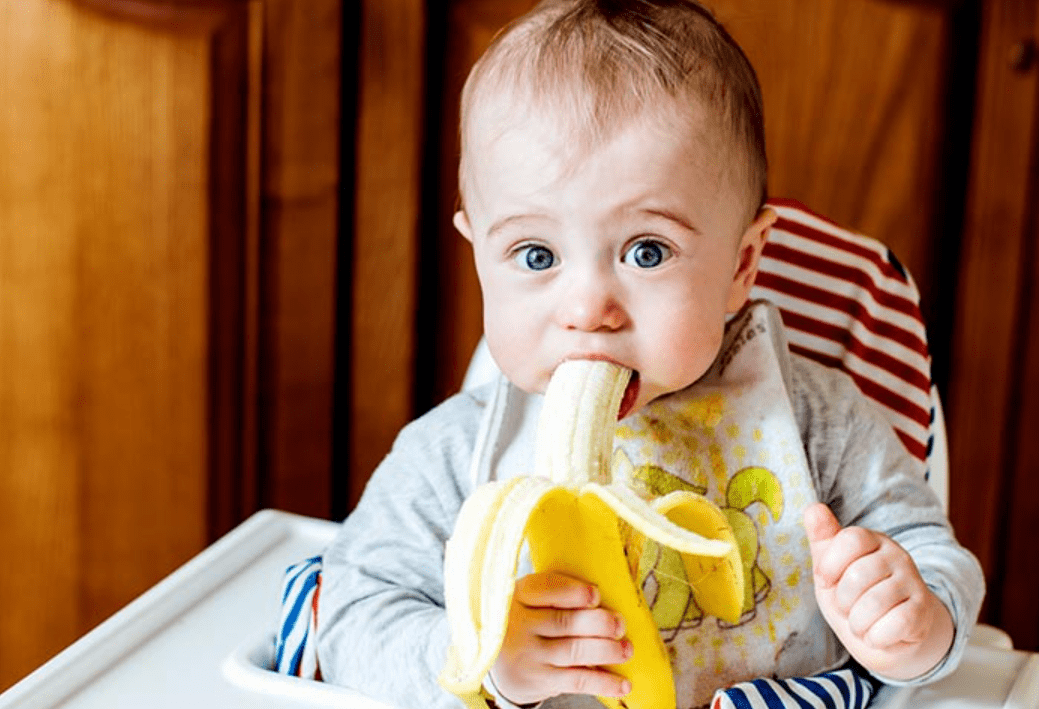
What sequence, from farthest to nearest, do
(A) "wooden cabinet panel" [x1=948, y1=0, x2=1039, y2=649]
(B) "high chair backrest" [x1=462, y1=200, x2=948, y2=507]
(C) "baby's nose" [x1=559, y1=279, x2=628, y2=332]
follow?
(A) "wooden cabinet panel" [x1=948, y1=0, x2=1039, y2=649] → (B) "high chair backrest" [x1=462, y1=200, x2=948, y2=507] → (C) "baby's nose" [x1=559, y1=279, x2=628, y2=332]

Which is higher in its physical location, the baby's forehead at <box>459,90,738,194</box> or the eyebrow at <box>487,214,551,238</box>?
the baby's forehead at <box>459,90,738,194</box>

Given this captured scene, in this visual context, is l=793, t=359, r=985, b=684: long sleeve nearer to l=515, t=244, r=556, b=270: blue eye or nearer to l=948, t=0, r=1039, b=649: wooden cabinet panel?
l=515, t=244, r=556, b=270: blue eye

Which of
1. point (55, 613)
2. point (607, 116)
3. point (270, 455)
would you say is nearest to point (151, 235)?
point (270, 455)

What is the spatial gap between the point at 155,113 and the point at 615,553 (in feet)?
3.03

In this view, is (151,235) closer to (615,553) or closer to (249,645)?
(249,645)

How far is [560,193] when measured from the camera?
77 centimetres

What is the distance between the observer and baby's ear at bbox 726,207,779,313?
0.88 meters

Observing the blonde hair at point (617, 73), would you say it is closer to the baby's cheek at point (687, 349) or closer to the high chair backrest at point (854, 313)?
the baby's cheek at point (687, 349)

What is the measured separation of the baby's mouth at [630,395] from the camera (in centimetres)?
81

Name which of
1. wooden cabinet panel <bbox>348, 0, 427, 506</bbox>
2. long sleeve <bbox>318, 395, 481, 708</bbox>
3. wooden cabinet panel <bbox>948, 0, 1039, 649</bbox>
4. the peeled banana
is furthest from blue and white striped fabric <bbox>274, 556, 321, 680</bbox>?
wooden cabinet panel <bbox>948, 0, 1039, 649</bbox>

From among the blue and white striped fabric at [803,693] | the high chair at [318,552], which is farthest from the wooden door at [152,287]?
the blue and white striped fabric at [803,693]

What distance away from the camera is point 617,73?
785 millimetres

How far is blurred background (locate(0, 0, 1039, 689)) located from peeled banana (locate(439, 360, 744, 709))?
75 cm

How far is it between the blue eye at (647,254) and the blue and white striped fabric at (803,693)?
0.23 metres
